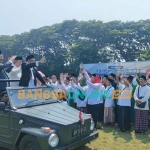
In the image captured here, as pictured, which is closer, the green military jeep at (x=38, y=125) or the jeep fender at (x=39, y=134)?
the jeep fender at (x=39, y=134)

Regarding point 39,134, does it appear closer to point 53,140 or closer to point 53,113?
point 53,140

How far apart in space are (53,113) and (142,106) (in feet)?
11.1

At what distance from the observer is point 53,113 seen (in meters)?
4.88

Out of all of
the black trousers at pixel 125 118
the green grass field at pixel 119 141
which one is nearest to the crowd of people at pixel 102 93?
the black trousers at pixel 125 118

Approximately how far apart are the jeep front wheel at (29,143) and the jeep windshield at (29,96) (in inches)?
31.8

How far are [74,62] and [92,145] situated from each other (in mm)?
28084

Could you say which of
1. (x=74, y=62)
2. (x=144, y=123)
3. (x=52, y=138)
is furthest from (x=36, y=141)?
(x=74, y=62)

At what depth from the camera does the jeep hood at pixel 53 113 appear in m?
4.53

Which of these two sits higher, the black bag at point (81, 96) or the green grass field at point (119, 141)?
the black bag at point (81, 96)

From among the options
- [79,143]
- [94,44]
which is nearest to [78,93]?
[79,143]

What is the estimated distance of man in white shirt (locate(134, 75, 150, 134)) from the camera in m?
6.88

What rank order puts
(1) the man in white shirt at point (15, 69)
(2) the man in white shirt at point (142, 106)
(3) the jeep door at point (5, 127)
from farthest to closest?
(2) the man in white shirt at point (142, 106) < (1) the man in white shirt at point (15, 69) < (3) the jeep door at point (5, 127)

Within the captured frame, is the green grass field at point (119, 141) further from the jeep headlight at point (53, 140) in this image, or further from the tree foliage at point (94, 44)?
the tree foliage at point (94, 44)

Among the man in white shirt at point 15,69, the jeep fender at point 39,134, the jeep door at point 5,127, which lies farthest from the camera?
the man in white shirt at point 15,69
